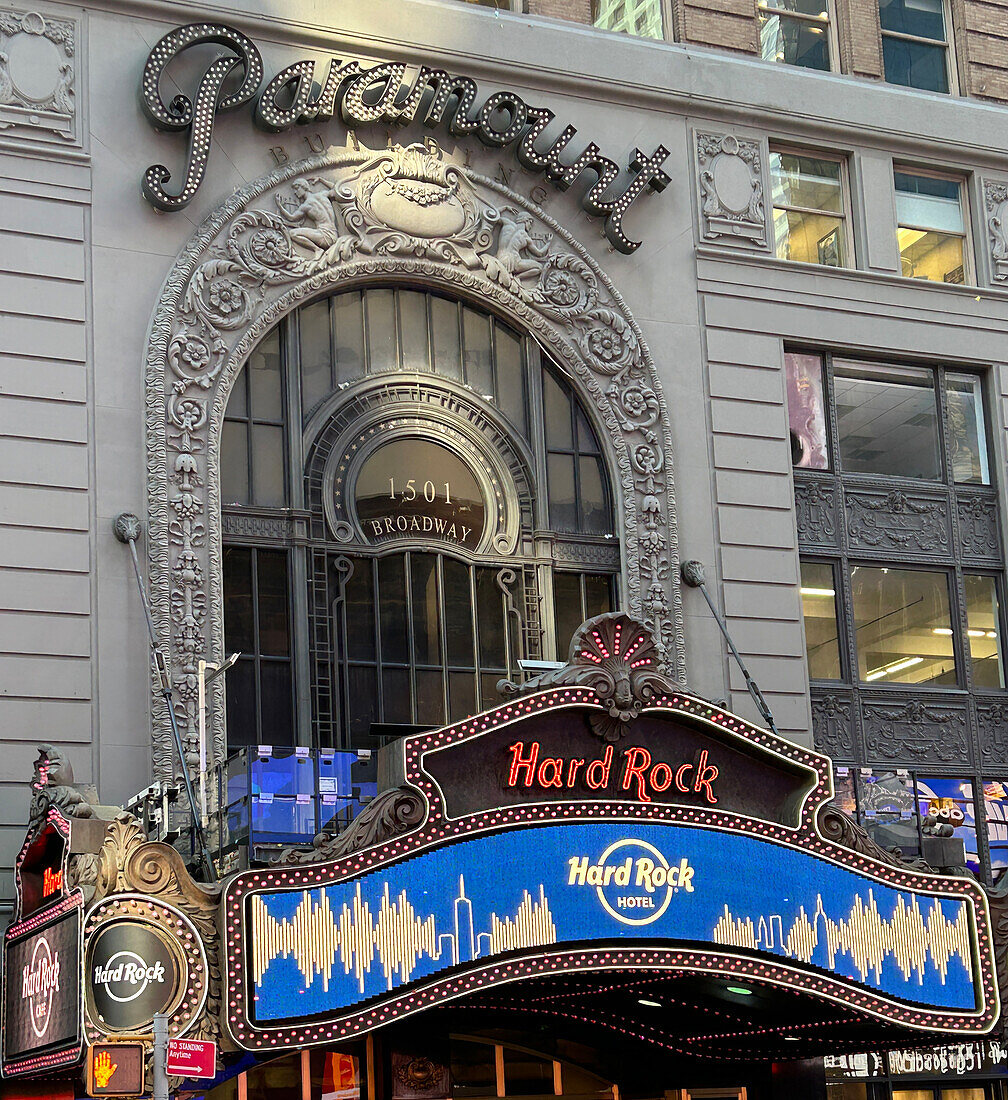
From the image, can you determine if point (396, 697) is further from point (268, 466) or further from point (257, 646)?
point (268, 466)

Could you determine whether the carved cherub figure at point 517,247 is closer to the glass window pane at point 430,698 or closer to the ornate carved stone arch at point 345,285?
the ornate carved stone arch at point 345,285

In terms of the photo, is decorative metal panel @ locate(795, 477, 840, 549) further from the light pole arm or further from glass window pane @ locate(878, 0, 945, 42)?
glass window pane @ locate(878, 0, 945, 42)

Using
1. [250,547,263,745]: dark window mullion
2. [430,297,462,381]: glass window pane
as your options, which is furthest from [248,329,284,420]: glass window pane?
[430,297,462,381]: glass window pane

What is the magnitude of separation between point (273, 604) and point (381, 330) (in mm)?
4347

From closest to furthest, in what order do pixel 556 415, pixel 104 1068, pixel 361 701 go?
pixel 104 1068, pixel 361 701, pixel 556 415

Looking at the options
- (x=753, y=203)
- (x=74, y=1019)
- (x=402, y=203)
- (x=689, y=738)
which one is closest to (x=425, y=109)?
(x=402, y=203)

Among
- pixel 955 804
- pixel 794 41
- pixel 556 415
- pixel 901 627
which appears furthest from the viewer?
pixel 794 41

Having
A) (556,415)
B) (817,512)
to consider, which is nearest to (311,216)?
(556,415)

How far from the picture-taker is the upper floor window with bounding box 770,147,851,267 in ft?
95.1

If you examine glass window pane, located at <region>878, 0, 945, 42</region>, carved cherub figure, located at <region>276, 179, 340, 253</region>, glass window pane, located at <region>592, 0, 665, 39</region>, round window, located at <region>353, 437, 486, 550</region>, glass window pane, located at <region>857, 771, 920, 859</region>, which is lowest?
glass window pane, located at <region>857, 771, 920, 859</region>

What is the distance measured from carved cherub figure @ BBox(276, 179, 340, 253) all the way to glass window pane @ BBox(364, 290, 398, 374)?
3.56 feet

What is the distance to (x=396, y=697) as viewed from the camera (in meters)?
24.2

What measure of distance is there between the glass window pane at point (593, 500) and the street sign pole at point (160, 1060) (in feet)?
39.4

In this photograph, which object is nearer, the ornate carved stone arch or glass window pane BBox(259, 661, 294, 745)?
the ornate carved stone arch
